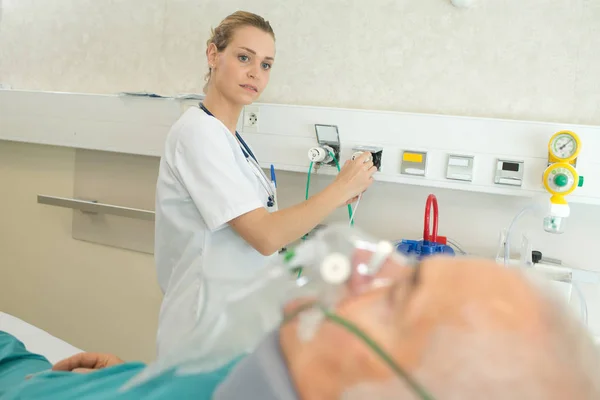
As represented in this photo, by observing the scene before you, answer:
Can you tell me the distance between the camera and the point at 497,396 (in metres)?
0.42

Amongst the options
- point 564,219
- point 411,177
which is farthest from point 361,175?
point 564,219

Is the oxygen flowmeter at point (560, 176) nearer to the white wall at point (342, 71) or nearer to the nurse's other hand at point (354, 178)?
the white wall at point (342, 71)

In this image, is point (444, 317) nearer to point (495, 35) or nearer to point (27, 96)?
point (495, 35)

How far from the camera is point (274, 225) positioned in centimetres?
140

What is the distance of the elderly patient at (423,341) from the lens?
43cm

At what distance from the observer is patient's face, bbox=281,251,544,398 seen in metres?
0.46

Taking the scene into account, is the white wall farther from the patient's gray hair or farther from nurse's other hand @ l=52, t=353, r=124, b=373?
the patient's gray hair

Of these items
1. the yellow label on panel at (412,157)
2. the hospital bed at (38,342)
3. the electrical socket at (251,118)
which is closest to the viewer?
the hospital bed at (38,342)

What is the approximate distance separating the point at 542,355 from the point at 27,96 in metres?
2.72

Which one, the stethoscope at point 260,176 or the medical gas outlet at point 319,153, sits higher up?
the medical gas outlet at point 319,153

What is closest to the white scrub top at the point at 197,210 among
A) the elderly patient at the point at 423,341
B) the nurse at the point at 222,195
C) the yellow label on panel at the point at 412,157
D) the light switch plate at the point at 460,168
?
the nurse at the point at 222,195

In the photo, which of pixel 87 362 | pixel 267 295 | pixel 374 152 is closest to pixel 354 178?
pixel 374 152

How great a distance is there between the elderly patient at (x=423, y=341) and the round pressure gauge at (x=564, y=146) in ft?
3.96

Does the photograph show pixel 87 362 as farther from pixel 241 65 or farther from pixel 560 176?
pixel 560 176
